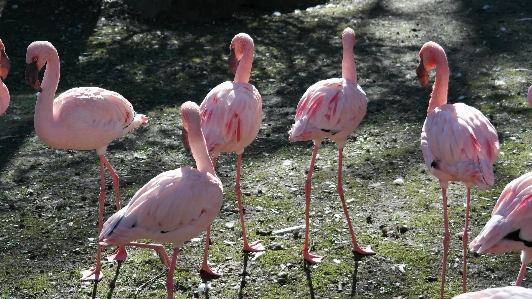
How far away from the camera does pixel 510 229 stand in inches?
143

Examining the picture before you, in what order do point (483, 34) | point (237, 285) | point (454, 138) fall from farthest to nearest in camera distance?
point (483, 34), point (237, 285), point (454, 138)

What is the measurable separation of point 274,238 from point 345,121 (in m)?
1.06

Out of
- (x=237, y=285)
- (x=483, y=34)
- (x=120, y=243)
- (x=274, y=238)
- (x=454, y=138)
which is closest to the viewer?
(x=120, y=243)

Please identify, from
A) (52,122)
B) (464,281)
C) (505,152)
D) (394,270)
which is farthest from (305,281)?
(505,152)

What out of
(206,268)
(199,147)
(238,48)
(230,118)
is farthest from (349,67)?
(206,268)

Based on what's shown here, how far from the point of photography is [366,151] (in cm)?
649

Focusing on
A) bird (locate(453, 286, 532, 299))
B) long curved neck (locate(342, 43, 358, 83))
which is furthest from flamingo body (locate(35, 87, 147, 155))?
bird (locate(453, 286, 532, 299))

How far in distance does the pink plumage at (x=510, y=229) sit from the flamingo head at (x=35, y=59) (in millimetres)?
3064

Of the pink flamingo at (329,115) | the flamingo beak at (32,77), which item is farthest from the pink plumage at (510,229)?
the flamingo beak at (32,77)

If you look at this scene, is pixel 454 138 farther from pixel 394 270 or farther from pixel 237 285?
pixel 237 285

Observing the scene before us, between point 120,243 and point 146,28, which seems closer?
point 120,243

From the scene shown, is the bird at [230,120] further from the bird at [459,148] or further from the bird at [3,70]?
the bird at [3,70]

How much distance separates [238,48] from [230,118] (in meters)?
0.94

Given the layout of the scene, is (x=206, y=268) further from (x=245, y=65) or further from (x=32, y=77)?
(x=32, y=77)
